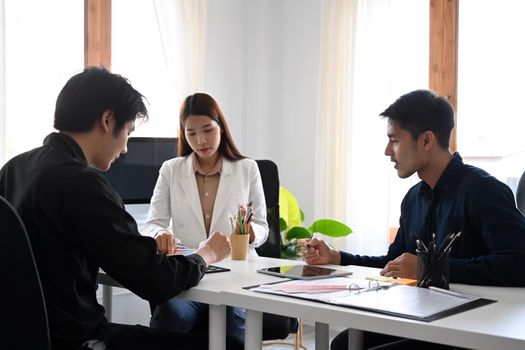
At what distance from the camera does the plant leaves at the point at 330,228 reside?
3.94 metres

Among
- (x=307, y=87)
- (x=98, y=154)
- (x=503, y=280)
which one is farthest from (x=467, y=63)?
(x=98, y=154)

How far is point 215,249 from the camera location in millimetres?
2160

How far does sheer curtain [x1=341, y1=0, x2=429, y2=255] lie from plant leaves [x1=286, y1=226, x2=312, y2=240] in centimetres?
54

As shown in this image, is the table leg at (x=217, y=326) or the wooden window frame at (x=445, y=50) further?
the wooden window frame at (x=445, y=50)

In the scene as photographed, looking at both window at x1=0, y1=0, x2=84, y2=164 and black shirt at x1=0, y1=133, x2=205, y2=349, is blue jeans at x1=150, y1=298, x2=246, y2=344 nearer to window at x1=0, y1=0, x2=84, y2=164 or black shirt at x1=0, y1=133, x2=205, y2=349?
black shirt at x1=0, y1=133, x2=205, y2=349

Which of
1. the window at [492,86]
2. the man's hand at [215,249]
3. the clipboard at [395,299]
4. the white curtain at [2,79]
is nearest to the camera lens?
the clipboard at [395,299]

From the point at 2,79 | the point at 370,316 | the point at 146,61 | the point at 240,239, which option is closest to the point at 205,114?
the point at 240,239

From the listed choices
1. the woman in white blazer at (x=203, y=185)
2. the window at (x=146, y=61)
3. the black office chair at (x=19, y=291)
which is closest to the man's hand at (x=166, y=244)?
the woman in white blazer at (x=203, y=185)

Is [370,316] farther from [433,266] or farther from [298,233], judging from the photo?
[298,233]

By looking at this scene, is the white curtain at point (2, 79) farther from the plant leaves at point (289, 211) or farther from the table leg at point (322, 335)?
the table leg at point (322, 335)

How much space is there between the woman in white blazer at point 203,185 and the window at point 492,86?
1.71 m

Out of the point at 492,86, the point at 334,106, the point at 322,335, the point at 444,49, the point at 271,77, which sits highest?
the point at 444,49

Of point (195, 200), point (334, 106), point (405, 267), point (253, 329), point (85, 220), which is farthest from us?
point (334, 106)

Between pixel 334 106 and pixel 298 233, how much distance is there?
3.12ft
